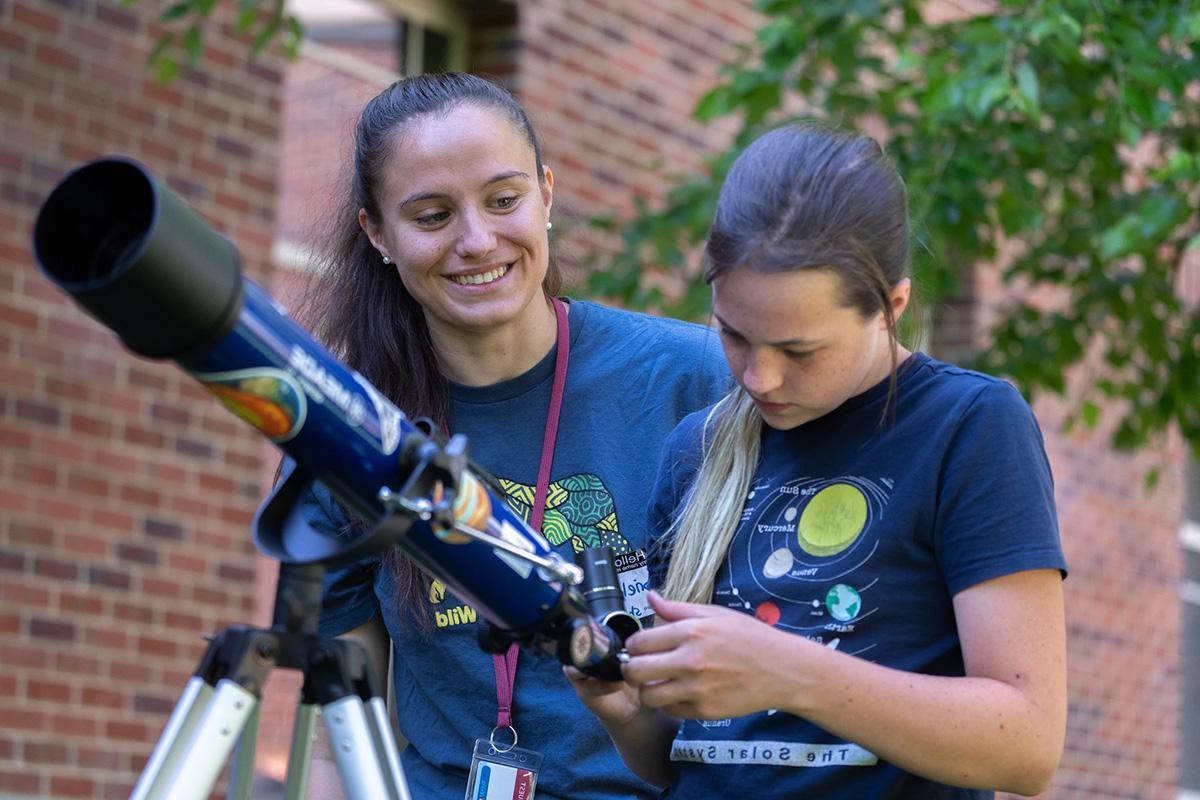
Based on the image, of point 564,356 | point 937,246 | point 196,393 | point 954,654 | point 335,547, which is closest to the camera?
point 335,547

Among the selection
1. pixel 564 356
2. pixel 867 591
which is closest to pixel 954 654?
pixel 867 591

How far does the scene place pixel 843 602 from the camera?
2166 mm

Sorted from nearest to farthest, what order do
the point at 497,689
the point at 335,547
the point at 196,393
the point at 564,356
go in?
the point at 335,547
the point at 497,689
the point at 564,356
the point at 196,393

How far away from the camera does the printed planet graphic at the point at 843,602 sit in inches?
85.0

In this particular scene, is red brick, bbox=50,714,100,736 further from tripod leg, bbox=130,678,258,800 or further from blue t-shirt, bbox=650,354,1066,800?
tripod leg, bbox=130,678,258,800

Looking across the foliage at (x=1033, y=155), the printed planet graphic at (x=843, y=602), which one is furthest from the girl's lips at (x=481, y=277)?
the foliage at (x=1033, y=155)

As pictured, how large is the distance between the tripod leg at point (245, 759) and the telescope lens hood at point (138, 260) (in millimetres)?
388

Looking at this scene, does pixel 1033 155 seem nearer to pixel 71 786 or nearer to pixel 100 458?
pixel 100 458

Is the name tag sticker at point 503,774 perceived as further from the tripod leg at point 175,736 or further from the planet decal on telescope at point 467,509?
the tripod leg at point 175,736

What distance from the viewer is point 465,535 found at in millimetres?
1990

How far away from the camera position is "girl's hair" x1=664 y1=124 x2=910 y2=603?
7.11ft

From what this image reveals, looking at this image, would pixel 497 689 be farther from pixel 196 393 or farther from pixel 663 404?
pixel 196 393

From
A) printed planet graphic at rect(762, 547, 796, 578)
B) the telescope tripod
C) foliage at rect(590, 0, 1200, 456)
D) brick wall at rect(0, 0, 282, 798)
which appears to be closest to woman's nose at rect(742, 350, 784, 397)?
printed planet graphic at rect(762, 547, 796, 578)

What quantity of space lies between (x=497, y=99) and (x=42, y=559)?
2735mm
